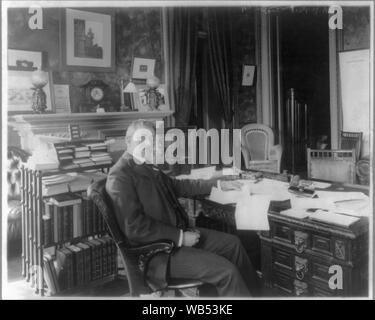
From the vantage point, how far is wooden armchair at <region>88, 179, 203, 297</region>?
1.79 meters

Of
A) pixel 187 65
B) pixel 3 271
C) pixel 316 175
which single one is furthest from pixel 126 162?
pixel 187 65

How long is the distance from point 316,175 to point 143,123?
1.26m

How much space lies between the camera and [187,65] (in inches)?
142

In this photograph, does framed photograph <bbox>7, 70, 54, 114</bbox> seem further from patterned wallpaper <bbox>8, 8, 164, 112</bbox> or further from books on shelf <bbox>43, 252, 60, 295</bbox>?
books on shelf <bbox>43, 252, 60, 295</bbox>

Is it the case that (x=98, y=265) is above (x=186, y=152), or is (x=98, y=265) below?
below

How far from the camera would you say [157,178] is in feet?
6.90

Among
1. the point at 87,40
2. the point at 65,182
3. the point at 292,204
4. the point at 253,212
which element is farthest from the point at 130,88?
the point at 292,204

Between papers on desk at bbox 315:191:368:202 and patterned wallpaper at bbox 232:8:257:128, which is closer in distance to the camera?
papers on desk at bbox 315:191:368:202

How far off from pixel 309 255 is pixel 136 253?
0.81 metres

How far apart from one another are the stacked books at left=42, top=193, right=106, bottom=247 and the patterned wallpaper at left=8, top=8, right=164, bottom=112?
729 millimetres

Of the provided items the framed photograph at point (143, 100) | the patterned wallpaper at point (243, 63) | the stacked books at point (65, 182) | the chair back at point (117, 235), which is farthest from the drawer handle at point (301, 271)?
the patterned wallpaper at point (243, 63)

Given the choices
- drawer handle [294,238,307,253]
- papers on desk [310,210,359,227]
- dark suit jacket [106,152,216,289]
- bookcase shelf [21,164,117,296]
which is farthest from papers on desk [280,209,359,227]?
bookcase shelf [21,164,117,296]
